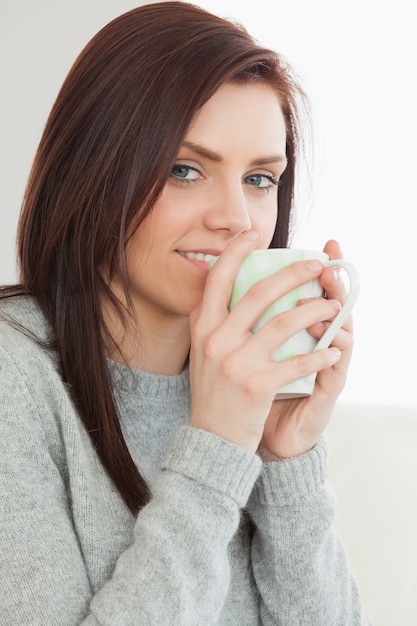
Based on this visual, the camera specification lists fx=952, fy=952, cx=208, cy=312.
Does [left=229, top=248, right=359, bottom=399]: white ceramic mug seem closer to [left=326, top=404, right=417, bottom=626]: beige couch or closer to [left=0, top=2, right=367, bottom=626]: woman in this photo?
[left=0, top=2, right=367, bottom=626]: woman

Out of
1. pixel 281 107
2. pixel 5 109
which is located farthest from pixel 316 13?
pixel 281 107

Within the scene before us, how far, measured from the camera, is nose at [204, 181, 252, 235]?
127cm

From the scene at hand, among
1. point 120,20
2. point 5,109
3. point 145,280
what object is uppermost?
point 120,20

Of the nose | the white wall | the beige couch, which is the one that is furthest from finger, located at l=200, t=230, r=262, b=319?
the white wall

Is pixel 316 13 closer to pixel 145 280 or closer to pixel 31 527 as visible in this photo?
pixel 145 280

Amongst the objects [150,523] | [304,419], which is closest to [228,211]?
[304,419]

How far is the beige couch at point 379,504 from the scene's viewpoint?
1.58 m

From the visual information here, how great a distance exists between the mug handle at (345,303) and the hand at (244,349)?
0.04 feet

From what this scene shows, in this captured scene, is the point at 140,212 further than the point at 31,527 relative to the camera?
Yes

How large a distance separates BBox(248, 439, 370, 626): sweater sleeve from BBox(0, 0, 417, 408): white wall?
1.44 meters

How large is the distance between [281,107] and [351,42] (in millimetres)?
1336

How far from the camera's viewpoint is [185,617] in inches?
42.0

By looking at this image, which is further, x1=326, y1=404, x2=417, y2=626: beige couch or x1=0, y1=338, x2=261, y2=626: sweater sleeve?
x1=326, y1=404, x2=417, y2=626: beige couch

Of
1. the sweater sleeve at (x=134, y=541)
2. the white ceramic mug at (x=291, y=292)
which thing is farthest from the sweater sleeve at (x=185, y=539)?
the white ceramic mug at (x=291, y=292)
